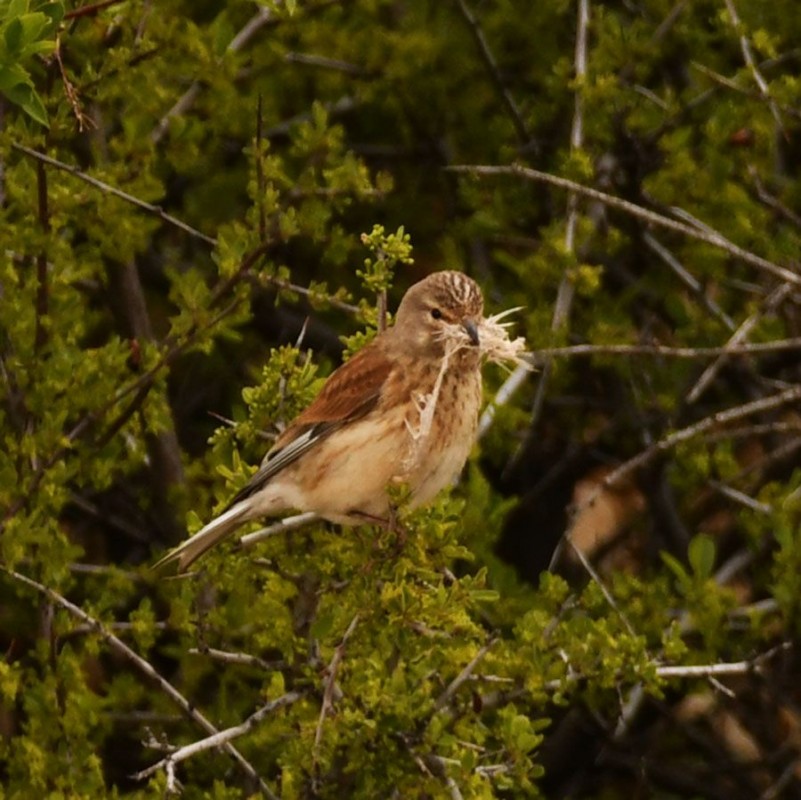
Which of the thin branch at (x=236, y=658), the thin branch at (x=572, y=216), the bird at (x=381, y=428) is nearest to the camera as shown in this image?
the thin branch at (x=236, y=658)

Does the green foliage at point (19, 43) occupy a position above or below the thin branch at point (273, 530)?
above

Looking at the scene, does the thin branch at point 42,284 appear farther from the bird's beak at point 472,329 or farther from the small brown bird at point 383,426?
the bird's beak at point 472,329

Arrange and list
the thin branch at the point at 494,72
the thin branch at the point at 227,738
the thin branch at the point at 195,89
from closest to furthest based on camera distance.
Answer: the thin branch at the point at 227,738 → the thin branch at the point at 195,89 → the thin branch at the point at 494,72

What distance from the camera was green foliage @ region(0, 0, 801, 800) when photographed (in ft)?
17.0

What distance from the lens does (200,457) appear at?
7.75 metres

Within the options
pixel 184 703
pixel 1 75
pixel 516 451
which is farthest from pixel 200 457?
pixel 1 75

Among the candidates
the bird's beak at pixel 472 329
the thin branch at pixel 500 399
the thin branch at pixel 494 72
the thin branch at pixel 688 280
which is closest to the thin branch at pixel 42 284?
the bird's beak at pixel 472 329

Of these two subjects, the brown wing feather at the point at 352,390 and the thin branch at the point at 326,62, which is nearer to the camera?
the brown wing feather at the point at 352,390

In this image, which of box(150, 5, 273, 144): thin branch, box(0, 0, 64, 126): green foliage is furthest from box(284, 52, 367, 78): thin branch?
box(0, 0, 64, 126): green foliage

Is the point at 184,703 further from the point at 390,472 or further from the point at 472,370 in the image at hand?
the point at 472,370

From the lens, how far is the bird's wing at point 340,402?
5500 millimetres

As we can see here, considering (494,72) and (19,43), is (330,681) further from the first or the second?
(494,72)

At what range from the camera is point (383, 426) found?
19.0ft

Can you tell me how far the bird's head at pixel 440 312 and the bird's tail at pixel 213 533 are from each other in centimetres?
75
